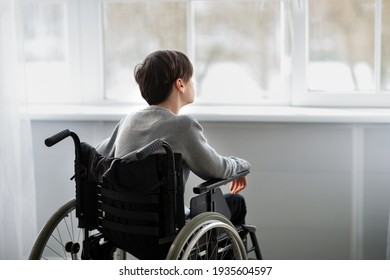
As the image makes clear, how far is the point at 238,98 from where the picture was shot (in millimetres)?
2768

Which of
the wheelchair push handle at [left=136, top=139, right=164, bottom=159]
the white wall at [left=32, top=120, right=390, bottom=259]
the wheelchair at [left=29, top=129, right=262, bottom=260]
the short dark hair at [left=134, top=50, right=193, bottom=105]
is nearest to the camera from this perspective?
the wheelchair push handle at [left=136, top=139, right=164, bottom=159]

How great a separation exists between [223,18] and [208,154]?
913mm

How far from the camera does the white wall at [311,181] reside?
8.38ft

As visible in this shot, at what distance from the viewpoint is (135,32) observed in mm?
2773

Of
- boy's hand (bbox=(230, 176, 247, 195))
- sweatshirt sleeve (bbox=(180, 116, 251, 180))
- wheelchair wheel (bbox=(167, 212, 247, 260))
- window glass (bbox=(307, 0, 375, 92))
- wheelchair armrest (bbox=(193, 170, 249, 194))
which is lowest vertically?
wheelchair wheel (bbox=(167, 212, 247, 260))

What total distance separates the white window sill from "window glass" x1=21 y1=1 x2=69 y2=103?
9cm

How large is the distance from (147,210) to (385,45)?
1228mm

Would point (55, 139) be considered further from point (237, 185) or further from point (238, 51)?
point (238, 51)

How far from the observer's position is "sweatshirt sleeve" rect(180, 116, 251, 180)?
1.94 m

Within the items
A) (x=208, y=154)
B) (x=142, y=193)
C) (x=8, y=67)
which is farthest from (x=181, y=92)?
(x=8, y=67)

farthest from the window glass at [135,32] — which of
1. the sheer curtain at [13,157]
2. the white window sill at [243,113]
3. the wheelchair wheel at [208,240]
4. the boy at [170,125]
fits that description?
the wheelchair wheel at [208,240]

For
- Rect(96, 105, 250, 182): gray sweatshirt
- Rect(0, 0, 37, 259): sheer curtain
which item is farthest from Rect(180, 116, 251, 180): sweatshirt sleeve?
Rect(0, 0, 37, 259): sheer curtain

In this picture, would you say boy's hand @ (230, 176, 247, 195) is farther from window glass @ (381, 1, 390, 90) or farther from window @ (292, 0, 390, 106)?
window glass @ (381, 1, 390, 90)

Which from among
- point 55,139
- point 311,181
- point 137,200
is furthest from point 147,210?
point 311,181
